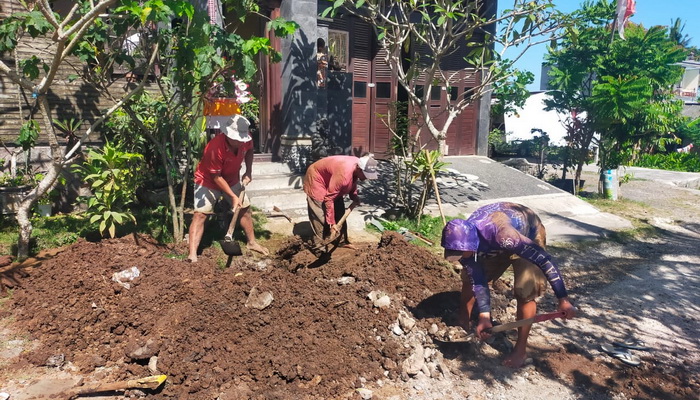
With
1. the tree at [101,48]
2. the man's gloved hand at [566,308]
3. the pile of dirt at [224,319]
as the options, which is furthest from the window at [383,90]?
the man's gloved hand at [566,308]

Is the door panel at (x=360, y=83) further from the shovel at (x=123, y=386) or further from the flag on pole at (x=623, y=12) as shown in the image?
the shovel at (x=123, y=386)

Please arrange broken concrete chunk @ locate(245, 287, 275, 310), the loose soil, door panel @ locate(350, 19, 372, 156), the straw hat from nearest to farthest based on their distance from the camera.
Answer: the loose soil
broken concrete chunk @ locate(245, 287, 275, 310)
the straw hat
door panel @ locate(350, 19, 372, 156)

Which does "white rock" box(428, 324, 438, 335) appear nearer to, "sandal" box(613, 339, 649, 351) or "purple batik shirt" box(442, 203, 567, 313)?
"purple batik shirt" box(442, 203, 567, 313)

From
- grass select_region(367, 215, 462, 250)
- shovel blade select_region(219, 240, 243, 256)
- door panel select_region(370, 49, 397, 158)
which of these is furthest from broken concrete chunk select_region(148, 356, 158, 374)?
Result: door panel select_region(370, 49, 397, 158)

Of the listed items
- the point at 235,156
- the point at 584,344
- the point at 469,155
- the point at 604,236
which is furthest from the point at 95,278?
the point at 469,155

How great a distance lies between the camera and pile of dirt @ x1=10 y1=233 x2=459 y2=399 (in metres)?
3.69

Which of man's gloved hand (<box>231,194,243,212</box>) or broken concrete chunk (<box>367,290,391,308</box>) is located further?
man's gloved hand (<box>231,194,243,212</box>)

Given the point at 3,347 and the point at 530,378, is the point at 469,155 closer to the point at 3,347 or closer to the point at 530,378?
the point at 530,378

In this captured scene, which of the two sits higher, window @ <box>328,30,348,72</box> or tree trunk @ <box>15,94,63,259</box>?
window @ <box>328,30,348,72</box>

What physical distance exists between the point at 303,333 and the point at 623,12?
1140cm

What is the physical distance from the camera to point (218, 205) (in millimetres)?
6801

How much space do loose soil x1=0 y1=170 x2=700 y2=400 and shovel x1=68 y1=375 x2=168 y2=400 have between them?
6 cm

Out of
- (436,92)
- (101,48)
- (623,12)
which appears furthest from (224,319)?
(623,12)

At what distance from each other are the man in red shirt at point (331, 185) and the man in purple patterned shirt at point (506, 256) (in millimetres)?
2139
